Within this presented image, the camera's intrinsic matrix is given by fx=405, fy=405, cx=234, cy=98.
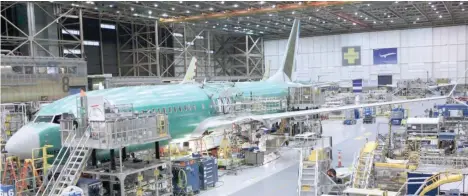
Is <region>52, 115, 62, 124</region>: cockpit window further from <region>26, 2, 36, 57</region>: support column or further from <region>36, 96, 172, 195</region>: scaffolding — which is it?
<region>26, 2, 36, 57</region>: support column

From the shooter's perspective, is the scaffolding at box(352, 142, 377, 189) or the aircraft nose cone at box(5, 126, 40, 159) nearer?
the scaffolding at box(352, 142, 377, 189)

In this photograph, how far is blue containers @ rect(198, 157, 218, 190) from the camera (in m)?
17.1

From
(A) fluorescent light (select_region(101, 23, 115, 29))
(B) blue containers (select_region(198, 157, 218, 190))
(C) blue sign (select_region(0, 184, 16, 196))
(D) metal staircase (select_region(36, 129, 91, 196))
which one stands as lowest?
(B) blue containers (select_region(198, 157, 218, 190))

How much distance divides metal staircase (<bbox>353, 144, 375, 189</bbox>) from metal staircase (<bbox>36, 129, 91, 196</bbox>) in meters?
8.90

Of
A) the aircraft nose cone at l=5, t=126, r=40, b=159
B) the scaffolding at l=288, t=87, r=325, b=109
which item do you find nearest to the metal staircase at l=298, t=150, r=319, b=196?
the aircraft nose cone at l=5, t=126, r=40, b=159

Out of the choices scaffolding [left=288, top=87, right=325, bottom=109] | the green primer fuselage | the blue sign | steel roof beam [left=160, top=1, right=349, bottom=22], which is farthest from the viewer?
steel roof beam [left=160, top=1, right=349, bottom=22]

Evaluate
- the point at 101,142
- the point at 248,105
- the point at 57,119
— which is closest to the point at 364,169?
the point at 101,142

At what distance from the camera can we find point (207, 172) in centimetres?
1736

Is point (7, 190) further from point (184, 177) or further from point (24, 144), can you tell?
point (184, 177)

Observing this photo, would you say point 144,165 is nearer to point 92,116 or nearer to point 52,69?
point 92,116

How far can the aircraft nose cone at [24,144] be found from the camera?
13.4m

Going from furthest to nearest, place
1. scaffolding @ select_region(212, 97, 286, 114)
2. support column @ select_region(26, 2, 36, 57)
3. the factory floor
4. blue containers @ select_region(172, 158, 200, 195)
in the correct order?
support column @ select_region(26, 2, 36, 57)
scaffolding @ select_region(212, 97, 286, 114)
the factory floor
blue containers @ select_region(172, 158, 200, 195)

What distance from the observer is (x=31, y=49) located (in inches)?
1330

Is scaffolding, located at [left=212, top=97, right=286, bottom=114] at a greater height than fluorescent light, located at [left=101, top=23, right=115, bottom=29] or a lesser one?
lesser
